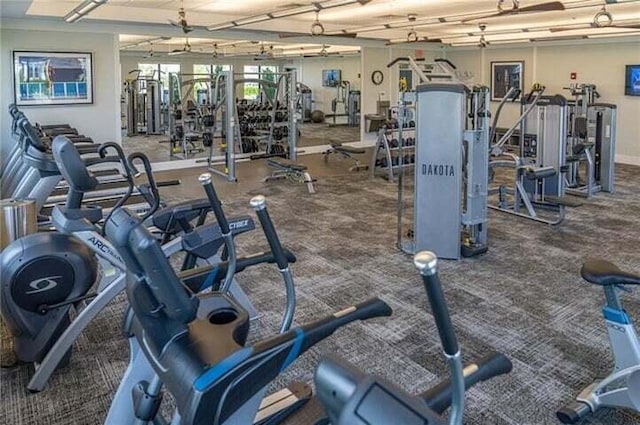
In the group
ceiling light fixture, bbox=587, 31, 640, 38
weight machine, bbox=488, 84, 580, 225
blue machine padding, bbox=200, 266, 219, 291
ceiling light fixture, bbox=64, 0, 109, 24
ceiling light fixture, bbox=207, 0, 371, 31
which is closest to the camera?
blue machine padding, bbox=200, 266, 219, 291

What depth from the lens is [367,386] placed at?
1.00m

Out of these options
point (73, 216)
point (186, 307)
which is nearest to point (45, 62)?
point (73, 216)

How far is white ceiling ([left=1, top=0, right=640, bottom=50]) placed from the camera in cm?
717

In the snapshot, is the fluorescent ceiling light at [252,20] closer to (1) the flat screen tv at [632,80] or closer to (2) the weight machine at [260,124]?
(2) the weight machine at [260,124]

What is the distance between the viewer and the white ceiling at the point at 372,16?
717cm

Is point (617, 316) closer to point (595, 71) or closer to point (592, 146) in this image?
point (592, 146)

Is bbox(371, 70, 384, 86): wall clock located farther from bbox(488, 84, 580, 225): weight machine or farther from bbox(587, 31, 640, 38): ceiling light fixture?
bbox(488, 84, 580, 225): weight machine

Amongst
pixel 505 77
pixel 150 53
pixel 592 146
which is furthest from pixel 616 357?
pixel 150 53

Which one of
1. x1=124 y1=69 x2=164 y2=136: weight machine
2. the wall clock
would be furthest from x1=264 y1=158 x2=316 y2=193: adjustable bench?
x1=124 y1=69 x2=164 y2=136: weight machine

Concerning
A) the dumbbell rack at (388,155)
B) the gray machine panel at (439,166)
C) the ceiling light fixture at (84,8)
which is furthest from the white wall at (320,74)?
the gray machine panel at (439,166)

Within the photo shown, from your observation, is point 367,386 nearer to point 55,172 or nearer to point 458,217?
point 458,217

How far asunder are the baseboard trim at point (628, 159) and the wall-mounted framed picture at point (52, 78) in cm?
954

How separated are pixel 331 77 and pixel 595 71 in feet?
30.2

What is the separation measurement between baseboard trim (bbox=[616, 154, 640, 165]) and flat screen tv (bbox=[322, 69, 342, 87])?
9462 mm
